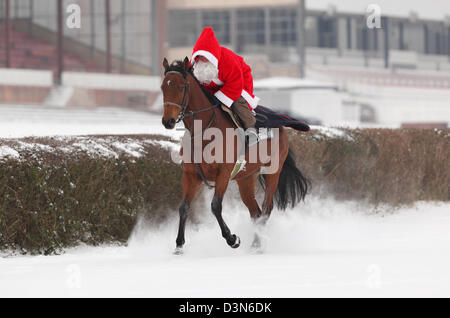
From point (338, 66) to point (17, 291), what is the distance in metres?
38.2

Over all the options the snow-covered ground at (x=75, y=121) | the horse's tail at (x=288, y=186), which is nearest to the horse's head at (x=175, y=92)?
the horse's tail at (x=288, y=186)

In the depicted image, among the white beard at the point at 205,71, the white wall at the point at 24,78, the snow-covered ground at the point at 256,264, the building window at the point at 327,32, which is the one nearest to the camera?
the snow-covered ground at the point at 256,264

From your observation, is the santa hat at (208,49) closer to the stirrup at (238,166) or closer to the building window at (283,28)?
the stirrup at (238,166)

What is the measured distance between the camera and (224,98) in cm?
921

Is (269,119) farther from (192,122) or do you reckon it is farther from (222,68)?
(192,122)

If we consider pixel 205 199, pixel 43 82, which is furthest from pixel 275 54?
pixel 205 199

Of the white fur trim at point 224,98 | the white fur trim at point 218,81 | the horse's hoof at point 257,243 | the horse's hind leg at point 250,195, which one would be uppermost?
the white fur trim at point 218,81

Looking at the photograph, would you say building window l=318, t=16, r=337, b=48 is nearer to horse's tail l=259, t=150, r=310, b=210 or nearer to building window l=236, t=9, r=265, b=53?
building window l=236, t=9, r=265, b=53

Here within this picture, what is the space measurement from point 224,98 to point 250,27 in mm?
31050

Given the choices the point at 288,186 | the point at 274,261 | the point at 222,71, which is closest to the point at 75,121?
the point at 288,186

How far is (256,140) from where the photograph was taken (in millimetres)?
9617

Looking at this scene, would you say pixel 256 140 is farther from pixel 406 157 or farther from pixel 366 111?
pixel 366 111

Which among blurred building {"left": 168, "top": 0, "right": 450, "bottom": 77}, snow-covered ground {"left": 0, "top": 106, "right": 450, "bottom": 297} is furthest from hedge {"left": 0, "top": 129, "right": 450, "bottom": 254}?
blurred building {"left": 168, "top": 0, "right": 450, "bottom": 77}

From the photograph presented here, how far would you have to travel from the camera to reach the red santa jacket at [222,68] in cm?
900
